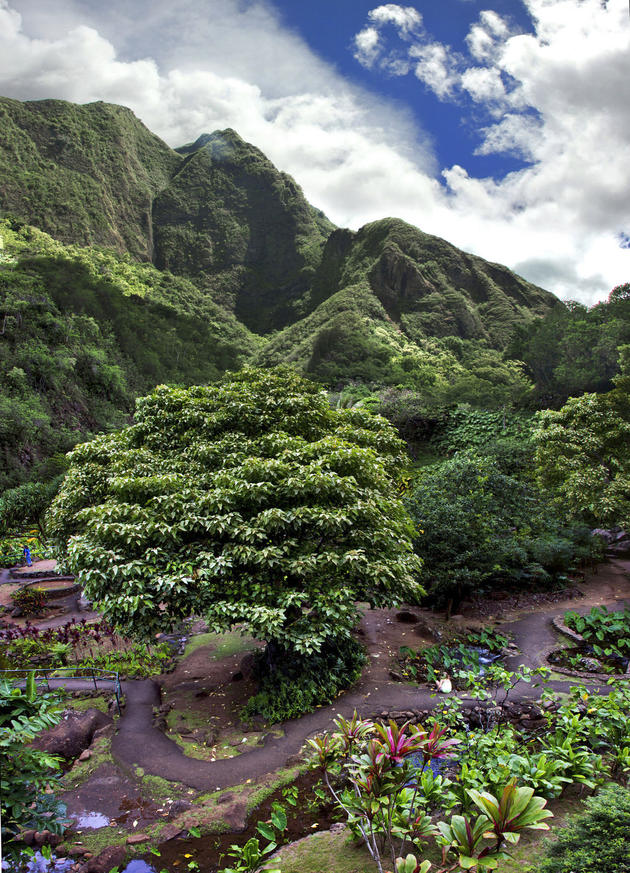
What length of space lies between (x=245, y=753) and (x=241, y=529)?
9.60 feet

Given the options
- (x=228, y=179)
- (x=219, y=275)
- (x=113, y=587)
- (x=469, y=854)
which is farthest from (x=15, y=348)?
(x=228, y=179)

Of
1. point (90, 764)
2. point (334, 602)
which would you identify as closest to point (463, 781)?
point (334, 602)

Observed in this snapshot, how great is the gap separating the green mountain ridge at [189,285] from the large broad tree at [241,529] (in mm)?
22223

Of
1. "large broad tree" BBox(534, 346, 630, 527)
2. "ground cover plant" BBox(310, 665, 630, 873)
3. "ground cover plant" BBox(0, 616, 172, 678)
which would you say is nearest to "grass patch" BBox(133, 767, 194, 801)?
"ground cover plant" BBox(310, 665, 630, 873)

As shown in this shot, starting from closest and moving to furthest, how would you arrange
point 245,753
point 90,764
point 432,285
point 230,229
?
point 90,764 → point 245,753 → point 432,285 → point 230,229

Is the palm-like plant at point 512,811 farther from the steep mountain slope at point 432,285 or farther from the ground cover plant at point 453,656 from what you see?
the steep mountain slope at point 432,285

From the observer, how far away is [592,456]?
13.0m

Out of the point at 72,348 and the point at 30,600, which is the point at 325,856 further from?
the point at 72,348

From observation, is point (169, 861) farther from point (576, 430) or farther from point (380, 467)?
point (576, 430)

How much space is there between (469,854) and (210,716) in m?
5.45

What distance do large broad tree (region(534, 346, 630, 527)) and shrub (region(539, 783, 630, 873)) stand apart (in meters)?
9.56

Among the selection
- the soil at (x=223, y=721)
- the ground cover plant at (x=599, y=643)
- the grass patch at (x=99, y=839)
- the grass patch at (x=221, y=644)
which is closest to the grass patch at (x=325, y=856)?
the soil at (x=223, y=721)

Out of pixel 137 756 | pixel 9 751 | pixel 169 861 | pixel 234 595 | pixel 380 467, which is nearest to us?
pixel 9 751

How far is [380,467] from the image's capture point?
8375mm
